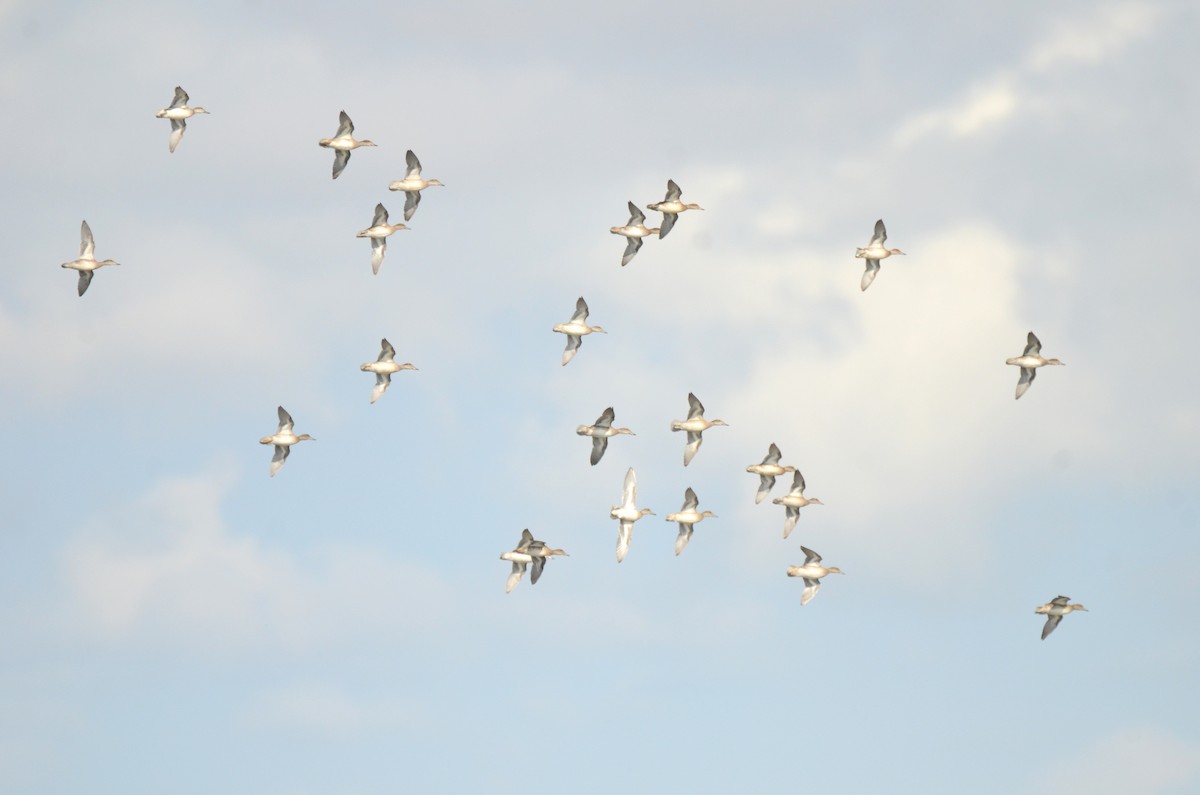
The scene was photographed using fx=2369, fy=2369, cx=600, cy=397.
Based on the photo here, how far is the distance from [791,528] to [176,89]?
34.2 metres

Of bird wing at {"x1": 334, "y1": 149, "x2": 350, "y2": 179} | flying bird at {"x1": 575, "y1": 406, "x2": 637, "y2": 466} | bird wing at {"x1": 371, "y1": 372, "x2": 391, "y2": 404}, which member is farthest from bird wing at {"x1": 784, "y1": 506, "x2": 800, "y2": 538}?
bird wing at {"x1": 334, "y1": 149, "x2": 350, "y2": 179}

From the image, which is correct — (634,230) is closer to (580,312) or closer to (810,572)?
(580,312)

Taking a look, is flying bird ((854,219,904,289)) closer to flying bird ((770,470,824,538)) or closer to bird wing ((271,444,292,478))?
flying bird ((770,470,824,538))

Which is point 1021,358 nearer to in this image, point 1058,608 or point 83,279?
point 1058,608

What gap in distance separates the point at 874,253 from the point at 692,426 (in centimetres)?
1135

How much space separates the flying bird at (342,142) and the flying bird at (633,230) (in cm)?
1217

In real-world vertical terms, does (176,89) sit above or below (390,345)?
above

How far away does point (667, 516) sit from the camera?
106 meters

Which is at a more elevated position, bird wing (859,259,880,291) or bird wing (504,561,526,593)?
bird wing (859,259,880,291)

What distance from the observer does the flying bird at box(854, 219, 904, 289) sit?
106 metres

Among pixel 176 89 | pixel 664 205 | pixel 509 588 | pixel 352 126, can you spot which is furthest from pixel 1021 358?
pixel 176 89

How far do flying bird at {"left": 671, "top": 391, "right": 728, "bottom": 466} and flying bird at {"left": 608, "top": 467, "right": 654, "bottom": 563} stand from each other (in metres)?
2.82

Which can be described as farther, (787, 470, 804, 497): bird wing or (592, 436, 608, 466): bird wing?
(787, 470, 804, 497): bird wing

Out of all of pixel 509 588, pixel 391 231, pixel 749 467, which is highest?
pixel 391 231
